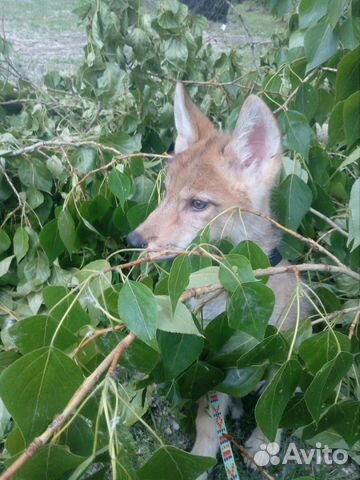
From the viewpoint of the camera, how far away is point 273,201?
2.10m

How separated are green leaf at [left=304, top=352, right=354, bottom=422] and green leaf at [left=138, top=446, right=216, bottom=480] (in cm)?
28

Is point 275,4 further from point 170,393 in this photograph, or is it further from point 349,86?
point 170,393

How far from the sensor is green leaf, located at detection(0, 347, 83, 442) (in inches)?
32.7

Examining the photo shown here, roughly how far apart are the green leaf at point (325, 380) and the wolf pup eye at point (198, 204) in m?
1.23

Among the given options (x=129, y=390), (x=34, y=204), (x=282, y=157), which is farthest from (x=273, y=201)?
(x=34, y=204)

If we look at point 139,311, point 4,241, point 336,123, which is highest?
point 336,123

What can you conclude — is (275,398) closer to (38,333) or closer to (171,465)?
(171,465)

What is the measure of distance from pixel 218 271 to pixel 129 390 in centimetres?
84

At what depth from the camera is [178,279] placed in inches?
39.3

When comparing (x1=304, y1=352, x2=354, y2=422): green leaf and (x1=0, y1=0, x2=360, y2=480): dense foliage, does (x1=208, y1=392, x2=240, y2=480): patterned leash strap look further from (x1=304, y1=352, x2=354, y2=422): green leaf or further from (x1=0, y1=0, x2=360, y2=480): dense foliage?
(x1=304, y1=352, x2=354, y2=422): green leaf

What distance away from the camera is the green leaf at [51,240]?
190 centimetres

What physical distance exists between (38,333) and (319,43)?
0.96m

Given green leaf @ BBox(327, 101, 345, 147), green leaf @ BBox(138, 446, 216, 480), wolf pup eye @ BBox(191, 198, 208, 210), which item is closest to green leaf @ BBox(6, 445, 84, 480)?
green leaf @ BBox(138, 446, 216, 480)

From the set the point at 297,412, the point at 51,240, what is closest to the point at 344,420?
the point at 297,412
